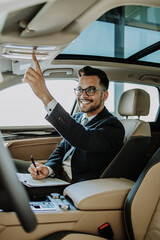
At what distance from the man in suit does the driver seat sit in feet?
1.34

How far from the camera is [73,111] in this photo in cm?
300

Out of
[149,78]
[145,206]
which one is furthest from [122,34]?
[145,206]

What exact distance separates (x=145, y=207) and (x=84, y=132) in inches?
21.9

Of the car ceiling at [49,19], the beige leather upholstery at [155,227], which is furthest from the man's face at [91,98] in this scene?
the beige leather upholstery at [155,227]

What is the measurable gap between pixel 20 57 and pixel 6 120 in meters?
1.42

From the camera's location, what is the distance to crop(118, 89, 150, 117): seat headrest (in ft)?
7.54

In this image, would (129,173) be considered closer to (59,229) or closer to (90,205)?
(90,205)

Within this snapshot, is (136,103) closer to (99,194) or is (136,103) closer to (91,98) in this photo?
(91,98)

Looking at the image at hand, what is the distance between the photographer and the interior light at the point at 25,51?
120 cm

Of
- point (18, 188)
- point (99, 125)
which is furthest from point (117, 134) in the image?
point (18, 188)

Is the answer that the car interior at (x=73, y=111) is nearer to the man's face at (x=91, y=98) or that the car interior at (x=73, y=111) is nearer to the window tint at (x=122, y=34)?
the window tint at (x=122, y=34)

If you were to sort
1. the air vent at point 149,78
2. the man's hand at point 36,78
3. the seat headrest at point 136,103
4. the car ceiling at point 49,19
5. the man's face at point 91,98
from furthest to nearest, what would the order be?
the air vent at point 149,78
the seat headrest at point 136,103
the man's face at point 91,98
the man's hand at point 36,78
the car ceiling at point 49,19

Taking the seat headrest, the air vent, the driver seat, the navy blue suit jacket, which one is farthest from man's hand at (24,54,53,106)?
the air vent

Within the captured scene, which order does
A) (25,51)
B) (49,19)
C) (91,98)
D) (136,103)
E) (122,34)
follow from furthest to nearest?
(122,34)
(136,103)
(91,98)
(25,51)
(49,19)
